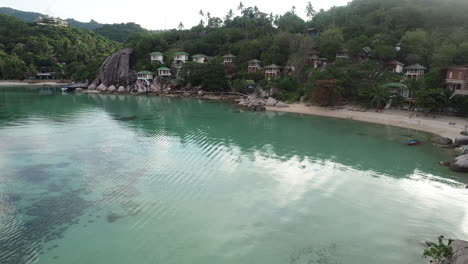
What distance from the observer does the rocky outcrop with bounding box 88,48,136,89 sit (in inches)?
2763

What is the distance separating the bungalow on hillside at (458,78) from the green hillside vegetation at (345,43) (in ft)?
3.64

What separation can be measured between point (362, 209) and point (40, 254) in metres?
13.7

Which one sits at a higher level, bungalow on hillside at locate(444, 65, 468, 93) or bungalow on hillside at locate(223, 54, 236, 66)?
bungalow on hillside at locate(223, 54, 236, 66)

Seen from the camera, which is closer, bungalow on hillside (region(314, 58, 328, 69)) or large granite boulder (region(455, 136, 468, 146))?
large granite boulder (region(455, 136, 468, 146))

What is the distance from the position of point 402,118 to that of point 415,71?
1340 centimetres

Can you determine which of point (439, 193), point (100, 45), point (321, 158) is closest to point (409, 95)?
point (321, 158)

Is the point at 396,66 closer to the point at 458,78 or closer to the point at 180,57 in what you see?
the point at 458,78

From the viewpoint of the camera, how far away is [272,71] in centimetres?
5566

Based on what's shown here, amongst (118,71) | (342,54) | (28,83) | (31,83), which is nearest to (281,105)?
(342,54)

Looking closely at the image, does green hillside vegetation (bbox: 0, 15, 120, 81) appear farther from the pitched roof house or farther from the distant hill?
the pitched roof house

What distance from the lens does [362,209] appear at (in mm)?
14922

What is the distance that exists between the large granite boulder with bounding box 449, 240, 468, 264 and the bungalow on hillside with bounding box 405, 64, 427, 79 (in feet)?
A: 125

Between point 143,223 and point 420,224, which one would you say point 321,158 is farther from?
point 143,223

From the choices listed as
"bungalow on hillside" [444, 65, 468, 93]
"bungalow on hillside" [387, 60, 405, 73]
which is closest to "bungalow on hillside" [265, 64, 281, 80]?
"bungalow on hillside" [387, 60, 405, 73]
